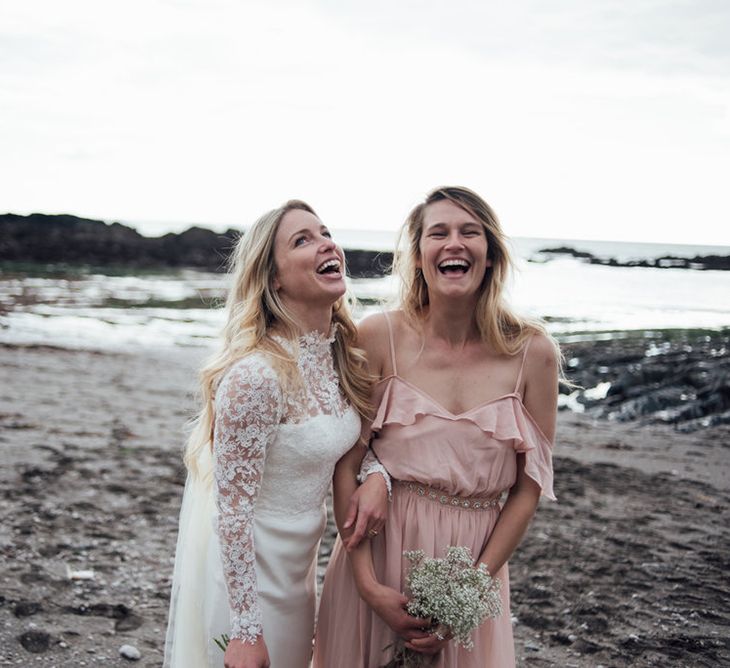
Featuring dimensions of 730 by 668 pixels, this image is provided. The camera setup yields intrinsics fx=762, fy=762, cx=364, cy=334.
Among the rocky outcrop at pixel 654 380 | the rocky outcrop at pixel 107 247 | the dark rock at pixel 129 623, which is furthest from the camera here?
the rocky outcrop at pixel 107 247

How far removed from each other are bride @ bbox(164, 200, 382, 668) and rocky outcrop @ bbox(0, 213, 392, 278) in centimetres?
3511

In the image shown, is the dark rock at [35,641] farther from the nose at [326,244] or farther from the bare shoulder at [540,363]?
the bare shoulder at [540,363]

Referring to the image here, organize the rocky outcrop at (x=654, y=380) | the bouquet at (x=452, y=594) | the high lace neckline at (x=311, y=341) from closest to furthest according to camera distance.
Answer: the bouquet at (x=452, y=594) → the high lace neckline at (x=311, y=341) → the rocky outcrop at (x=654, y=380)

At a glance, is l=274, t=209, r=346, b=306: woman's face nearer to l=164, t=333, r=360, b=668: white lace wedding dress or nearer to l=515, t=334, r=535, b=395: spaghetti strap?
l=164, t=333, r=360, b=668: white lace wedding dress

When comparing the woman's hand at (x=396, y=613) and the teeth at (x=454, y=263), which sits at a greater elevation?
the teeth at (x=454, y=263)

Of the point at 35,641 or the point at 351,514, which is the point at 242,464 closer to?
the point at 351,514

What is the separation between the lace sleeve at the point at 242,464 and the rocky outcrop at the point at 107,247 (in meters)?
35.5

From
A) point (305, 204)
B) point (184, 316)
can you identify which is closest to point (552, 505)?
point (305, 204)

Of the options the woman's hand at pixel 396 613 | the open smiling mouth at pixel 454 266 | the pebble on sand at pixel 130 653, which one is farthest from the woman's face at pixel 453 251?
the pebble on sand at pixel 130 653

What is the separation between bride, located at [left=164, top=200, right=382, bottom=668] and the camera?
8.83 ft

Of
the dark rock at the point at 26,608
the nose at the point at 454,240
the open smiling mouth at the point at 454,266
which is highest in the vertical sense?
the nose at the point at 454,240

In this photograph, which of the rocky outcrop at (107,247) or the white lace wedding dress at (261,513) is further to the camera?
the rocky outcrop at (107,247)

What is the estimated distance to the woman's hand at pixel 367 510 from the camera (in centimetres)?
287

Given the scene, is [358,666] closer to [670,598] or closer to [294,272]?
[294,272]
